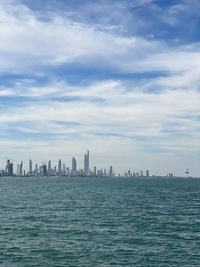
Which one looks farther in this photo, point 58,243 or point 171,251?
point 58,243

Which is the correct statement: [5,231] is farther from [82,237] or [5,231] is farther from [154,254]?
[154,254]

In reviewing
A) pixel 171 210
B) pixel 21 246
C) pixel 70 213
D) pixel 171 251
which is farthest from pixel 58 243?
pixel 171 210

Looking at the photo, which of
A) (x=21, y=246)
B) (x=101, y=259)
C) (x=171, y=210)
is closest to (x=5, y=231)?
(x=21, y=246)

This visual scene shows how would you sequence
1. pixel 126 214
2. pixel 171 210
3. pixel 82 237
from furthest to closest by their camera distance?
1. pixel 171 210
2. pixel 126 214
3. pixel 82 237

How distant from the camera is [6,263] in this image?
42.7 metres

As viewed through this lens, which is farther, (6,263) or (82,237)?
(82,237)

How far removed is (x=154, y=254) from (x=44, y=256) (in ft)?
40.7

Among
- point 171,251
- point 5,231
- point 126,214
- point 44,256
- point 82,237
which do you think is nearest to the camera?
point 44,256

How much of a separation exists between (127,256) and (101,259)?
346 centimetres

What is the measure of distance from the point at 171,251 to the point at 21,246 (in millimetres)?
18067

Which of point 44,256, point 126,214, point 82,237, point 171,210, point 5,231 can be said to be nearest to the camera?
point 44,256

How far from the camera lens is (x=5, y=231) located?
202ft

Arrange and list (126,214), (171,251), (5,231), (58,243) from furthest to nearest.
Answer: (126,214) → (5,231) → (58,243) → (171,251)

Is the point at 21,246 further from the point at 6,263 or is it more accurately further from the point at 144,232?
the point at 144,232
